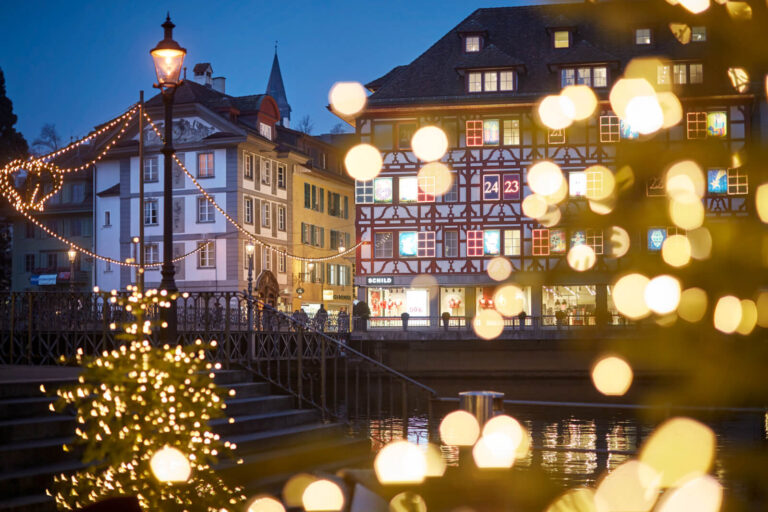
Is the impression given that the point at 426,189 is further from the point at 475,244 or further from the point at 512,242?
the point at 512,242

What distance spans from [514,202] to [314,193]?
19298mm

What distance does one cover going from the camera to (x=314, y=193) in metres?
66.0

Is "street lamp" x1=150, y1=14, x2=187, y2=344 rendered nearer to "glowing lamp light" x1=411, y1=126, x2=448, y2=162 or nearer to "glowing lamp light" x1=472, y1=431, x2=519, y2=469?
"glowing lamp light" x1=472, y1=431, x2=519, y2=469

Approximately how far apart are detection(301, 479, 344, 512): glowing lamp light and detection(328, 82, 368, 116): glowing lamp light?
4253 cm

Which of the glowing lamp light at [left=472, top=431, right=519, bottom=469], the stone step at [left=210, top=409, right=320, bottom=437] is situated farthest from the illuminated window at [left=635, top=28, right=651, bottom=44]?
the stone step at [left=210, top=409, right=320, bottom=437]

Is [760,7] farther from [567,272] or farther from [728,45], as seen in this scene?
[567,272]

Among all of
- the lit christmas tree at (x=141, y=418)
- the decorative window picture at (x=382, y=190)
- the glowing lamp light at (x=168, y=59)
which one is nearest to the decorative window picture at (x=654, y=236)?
the lit christmas tree at (x=141, y=418)

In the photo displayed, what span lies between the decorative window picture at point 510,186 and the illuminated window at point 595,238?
48.3m

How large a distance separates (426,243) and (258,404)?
122 ft

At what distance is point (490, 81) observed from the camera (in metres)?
50.6

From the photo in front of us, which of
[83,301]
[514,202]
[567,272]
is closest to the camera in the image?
[567,272]

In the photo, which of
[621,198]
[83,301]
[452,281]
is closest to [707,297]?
[621,198]

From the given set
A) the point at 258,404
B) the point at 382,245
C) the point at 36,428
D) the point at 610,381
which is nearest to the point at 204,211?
the point at 382,245

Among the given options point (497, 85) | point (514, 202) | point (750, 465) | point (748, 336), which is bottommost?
point (750, 465)
